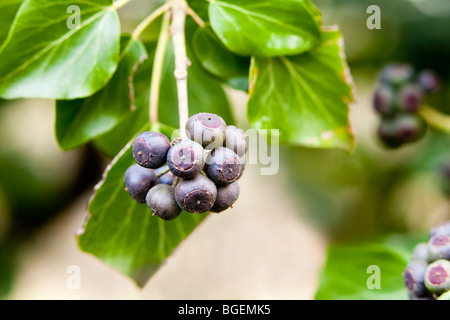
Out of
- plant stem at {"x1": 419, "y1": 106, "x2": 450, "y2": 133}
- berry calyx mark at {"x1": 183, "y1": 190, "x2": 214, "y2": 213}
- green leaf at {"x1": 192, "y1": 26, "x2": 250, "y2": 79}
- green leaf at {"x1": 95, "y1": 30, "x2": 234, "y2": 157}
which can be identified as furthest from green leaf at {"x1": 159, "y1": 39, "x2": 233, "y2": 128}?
plant stem at {"x1": 419, "y1": 106, "x2": 450, "y2": 133}

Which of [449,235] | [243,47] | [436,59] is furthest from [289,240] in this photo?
[243,47]

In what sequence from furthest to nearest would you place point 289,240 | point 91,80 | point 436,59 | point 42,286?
point 289,240
point 42,286
point 436,59
point 91,80

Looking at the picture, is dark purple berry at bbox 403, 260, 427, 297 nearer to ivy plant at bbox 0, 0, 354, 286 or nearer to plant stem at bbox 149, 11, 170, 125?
ivy plant at bbox 0, 0, 354, 286

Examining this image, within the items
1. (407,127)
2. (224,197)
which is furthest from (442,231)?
(407,127)

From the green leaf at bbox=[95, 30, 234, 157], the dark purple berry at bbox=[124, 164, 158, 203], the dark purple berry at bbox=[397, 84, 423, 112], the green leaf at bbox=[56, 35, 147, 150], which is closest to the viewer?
the dark purple berry at bbox=[124, 164, 158, 203]

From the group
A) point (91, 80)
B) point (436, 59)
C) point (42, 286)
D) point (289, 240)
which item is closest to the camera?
point (91, 80)
